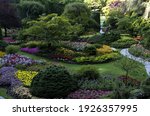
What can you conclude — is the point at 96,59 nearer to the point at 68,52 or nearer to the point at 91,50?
the point at 91,50

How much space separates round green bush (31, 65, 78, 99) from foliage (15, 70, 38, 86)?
1.62 m

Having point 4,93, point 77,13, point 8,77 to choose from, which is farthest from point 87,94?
point 77,13

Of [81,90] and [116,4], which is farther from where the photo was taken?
[116,4]

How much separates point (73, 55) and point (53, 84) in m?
10.2

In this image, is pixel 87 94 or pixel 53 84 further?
pixel 87 94

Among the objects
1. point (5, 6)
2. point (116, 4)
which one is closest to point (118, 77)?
point (5, 6)

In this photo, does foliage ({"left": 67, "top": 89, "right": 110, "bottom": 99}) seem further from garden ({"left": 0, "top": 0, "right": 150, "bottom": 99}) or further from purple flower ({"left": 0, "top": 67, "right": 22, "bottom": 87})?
purple flower ({"left": 0, "top": 67, "right": 22, "bottom": 87})

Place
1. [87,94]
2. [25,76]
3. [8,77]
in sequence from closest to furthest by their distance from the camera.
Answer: [87,94] → [8,77] → [25,76]

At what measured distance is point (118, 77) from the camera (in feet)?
64.7

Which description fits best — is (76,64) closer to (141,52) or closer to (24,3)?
(141,52)

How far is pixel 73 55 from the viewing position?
2639 centimetres

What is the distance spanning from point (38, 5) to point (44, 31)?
55.9ft

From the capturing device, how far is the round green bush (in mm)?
16125

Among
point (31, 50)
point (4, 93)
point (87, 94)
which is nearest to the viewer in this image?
point (87, 94)
